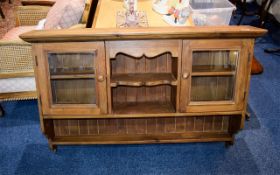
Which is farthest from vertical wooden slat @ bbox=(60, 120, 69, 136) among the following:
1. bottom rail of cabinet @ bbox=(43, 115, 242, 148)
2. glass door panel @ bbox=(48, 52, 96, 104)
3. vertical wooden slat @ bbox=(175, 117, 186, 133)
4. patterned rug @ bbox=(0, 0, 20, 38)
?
patterned rug @ bbox=(0, 0, 20, 38)

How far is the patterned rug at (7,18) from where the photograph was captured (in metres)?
4.97

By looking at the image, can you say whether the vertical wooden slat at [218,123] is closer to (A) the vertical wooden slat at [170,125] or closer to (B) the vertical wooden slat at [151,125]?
(A) the vertical wooden slat at [170,125]

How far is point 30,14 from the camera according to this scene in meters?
3.56

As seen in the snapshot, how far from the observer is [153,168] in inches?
93.7

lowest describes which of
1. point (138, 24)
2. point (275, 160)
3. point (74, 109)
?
point (275, 160)

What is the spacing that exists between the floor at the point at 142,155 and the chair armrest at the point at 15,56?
0.41 metres

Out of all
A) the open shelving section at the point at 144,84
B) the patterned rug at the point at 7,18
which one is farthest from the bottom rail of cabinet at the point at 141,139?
the patterned rug at the point at 7,18

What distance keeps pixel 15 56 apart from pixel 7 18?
3.01 m

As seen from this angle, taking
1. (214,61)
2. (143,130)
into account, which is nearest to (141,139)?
(143,130)

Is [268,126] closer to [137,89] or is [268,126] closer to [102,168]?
[137,89]

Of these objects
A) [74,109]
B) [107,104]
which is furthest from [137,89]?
→ [74,109]

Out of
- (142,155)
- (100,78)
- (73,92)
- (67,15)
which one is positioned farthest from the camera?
(67,15)

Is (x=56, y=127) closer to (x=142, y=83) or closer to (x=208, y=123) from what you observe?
(x=142, y=83)

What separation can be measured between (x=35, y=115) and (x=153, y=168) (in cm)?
112
